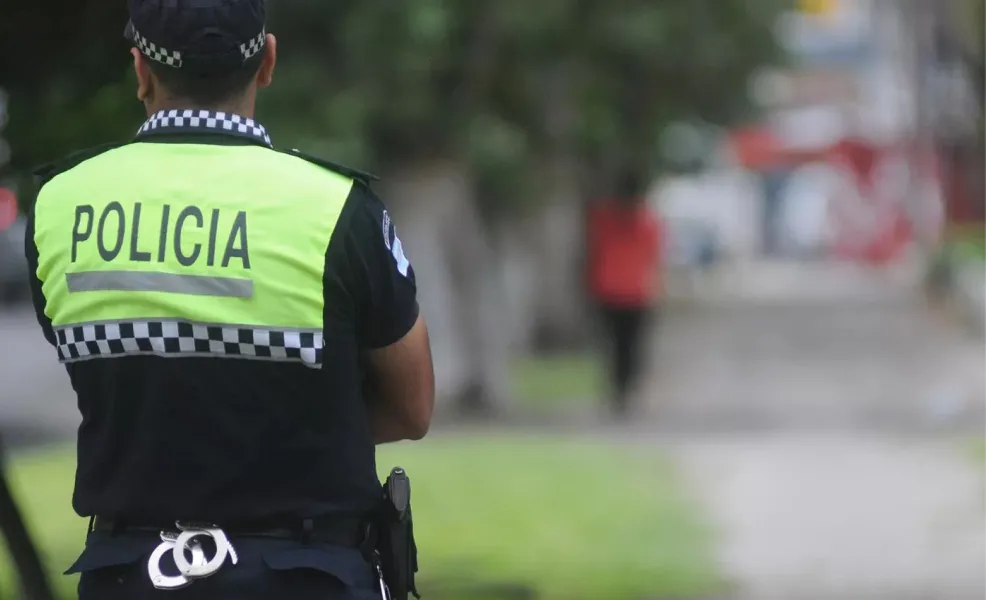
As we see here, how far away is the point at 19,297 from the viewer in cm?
3075

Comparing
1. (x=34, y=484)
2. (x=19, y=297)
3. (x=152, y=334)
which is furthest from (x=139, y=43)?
(x=19, y=297)

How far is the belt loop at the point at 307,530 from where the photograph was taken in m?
2.63

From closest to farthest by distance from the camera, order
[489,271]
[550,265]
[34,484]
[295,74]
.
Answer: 1. [34,484]
2. [295,74]
3. [489,271]
4. [550,265]

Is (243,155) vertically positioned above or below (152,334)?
above

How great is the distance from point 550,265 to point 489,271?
943 cm

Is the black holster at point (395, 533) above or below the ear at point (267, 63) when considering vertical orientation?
below

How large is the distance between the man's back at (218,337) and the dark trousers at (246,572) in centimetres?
6

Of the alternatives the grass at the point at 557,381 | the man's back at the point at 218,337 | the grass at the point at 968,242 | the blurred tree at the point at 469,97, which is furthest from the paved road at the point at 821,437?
the man's back at the point at 218,337

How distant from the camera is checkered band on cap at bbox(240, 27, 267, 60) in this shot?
272cm

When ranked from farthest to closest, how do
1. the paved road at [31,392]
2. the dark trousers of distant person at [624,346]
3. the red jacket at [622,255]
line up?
the paved road at [31,392] → the dark trousers of distant person at [624,346] → the red jacket at [622,255]

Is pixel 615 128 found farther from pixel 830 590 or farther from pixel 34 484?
pixel 830 590

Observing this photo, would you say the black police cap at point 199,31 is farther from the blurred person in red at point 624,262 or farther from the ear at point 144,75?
the blurred person in red at point 624,262

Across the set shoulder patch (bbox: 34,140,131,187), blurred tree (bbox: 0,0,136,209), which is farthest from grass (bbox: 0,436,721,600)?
shoulder patch (bbox: 34,140,131,187)

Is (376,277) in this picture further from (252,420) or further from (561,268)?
(561,268)
